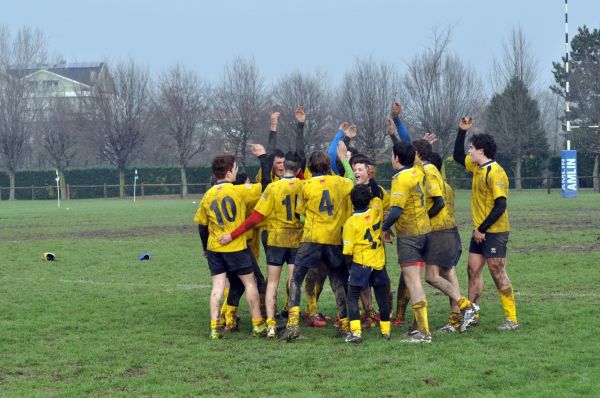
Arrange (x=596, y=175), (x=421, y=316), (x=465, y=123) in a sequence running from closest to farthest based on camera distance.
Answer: (x=421, y=316), (x=465, y=123), (x=596, y=175)

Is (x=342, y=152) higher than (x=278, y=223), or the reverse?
(x=342, y=152)

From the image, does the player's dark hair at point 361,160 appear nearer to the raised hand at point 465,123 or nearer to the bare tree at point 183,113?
the raised hand at point 465,123

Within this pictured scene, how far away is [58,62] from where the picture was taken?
92438mm

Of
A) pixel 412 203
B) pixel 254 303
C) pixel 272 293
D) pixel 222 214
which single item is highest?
pixel 412 203

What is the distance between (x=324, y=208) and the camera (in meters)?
9.97

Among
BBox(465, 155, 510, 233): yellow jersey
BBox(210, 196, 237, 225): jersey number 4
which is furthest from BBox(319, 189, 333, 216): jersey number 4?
BBox(465, 155, 510, 233): yellow jersey

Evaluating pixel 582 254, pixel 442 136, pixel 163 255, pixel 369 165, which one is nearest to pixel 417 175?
pixel 369 165

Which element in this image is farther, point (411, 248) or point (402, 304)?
point (402, 304)

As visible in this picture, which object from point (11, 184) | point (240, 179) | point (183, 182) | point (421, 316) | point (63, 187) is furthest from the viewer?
point (11, 184)

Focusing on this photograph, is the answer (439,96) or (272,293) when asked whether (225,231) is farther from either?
(439,96)

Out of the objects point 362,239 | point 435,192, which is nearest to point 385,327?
point 362,239

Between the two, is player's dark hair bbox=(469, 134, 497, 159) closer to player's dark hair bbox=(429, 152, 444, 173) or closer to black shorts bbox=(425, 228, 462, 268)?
player's dark hair bbox=(429, 152, 444, 173)

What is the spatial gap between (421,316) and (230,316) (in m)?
2.38

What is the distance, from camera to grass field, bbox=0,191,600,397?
25.0 ft
